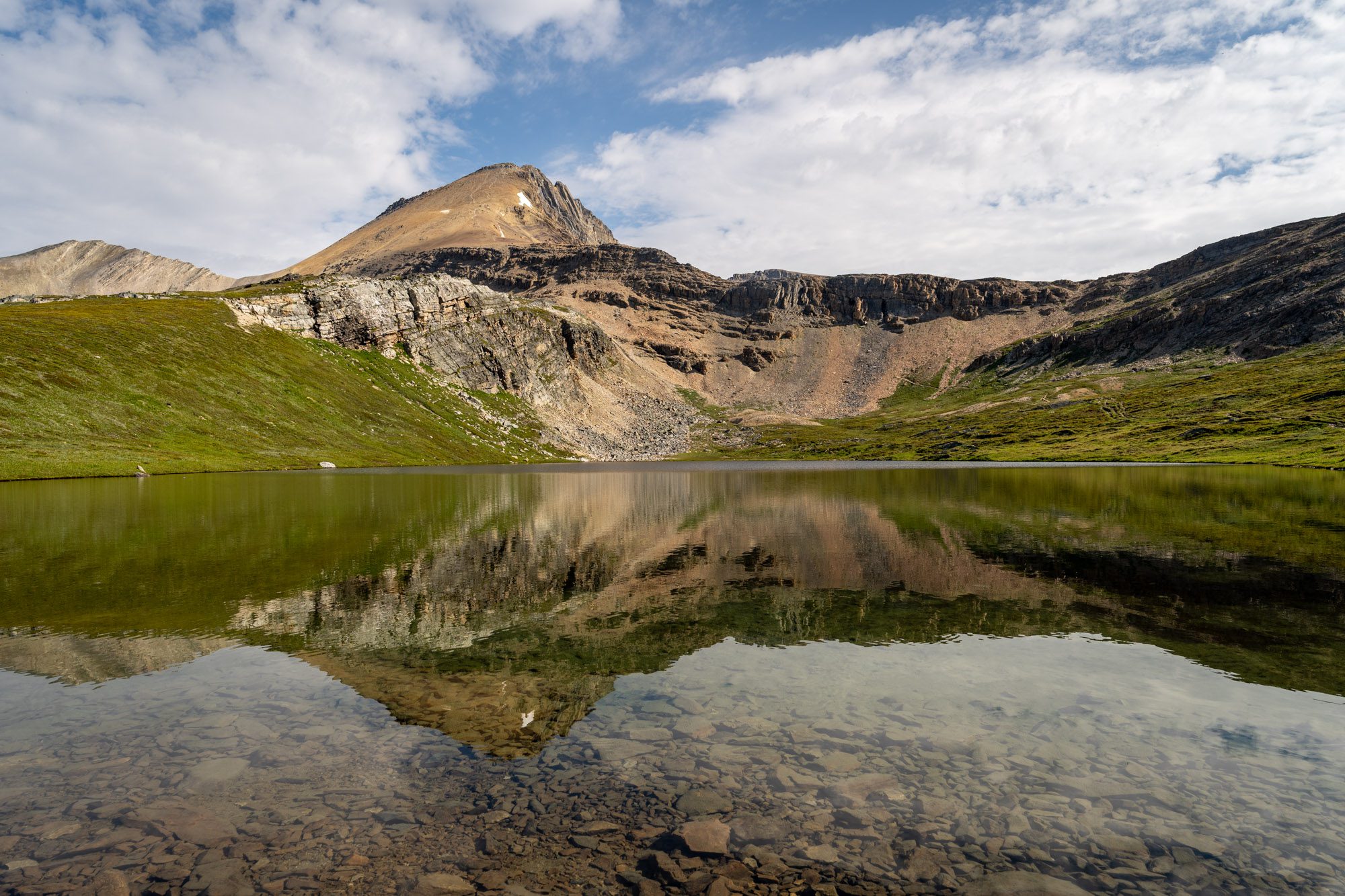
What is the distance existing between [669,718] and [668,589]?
13524 millimetres

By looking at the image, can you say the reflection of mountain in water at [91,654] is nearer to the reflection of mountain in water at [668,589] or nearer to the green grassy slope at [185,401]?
the reflection of mountain in water at [668,589]

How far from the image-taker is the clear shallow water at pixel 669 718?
1013 cm

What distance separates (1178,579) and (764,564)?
18.5 m

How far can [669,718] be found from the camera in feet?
50.4

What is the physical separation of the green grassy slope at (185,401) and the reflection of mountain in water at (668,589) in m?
69.5

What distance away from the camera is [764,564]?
113 ft

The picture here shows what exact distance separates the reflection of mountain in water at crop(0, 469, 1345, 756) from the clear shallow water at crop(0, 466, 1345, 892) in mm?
224

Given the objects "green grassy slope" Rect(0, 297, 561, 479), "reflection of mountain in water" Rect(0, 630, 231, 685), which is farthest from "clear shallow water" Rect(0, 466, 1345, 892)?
"green grassy slope" Rect(0, 297, 561, 479)

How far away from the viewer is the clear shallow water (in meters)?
10.1

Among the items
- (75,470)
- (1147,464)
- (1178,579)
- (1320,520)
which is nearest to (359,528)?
(1178,579)

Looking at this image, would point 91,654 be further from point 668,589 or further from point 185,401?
point 185,401

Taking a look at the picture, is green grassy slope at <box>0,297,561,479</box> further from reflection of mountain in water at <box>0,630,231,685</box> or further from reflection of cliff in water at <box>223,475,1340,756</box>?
reflection of cliff in water at <box>223,475,1340,756</box>

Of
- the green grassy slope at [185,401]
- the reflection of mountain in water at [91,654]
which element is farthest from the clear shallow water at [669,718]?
the green grassy slope at [185,401]

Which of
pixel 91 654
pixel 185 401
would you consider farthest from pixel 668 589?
pixel 185 401
